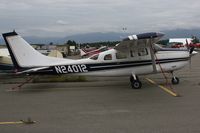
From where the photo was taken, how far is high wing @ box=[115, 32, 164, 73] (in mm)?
13414

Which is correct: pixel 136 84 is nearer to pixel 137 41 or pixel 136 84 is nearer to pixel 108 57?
pixel 137 41

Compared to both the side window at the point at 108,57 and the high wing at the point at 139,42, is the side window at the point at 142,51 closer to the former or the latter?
the high wing at the point at 139,42

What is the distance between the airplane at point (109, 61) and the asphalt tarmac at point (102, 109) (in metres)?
0.71

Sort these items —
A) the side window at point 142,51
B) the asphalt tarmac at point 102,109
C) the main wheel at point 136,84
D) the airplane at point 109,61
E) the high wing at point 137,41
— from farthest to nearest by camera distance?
1. the side window at point 142,51
2. the airplane at point 109,61
3. the main wheel at point 136,84
4. the high wing at point 137,41
5. the asphalt tarmac at point 102,109

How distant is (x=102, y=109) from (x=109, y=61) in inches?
227

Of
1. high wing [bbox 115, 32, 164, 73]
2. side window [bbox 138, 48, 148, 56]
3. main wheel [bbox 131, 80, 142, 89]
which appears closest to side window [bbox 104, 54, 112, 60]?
high wing [bbox 115, 32, 164, 73]

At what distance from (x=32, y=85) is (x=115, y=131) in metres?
10.3

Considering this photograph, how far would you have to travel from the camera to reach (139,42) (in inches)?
582

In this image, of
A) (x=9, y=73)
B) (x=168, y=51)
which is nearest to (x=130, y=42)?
(x=168, y=51)

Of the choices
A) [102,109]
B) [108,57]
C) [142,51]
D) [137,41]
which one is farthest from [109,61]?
[102,109]

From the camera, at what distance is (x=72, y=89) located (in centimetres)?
1492

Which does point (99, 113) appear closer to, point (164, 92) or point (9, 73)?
point (164, 92)

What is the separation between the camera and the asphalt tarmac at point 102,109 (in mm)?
7516

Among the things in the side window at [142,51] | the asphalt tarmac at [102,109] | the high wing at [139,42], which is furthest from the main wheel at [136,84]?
the side window at [142,51]
